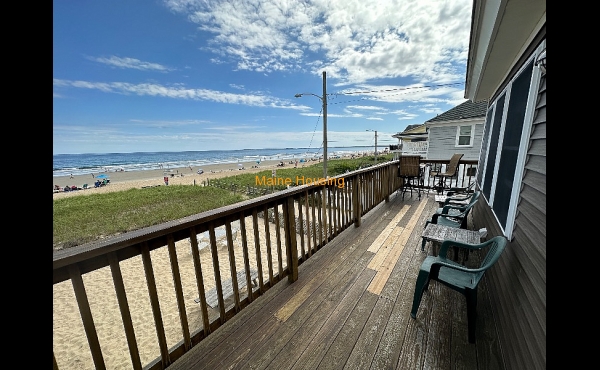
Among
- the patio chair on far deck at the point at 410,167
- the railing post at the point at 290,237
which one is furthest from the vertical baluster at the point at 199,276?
the patio chair on far deck at the point at 410,167

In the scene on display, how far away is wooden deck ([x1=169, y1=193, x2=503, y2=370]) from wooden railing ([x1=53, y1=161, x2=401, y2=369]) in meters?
0.15

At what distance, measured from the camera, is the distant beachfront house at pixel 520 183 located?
1.21 metres

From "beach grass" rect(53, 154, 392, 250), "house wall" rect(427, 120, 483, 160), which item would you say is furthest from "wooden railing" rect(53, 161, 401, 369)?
"house wall" rect(427, 120, 483, 160)

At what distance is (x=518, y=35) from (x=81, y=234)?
11.1 metres

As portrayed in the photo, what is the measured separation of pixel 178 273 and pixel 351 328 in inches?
51.9

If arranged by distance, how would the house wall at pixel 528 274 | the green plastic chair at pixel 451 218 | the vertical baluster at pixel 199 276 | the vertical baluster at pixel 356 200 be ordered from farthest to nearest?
1. the vertical baluster at pixel 356 200
2. the green plastic chair at pixel 451 218
3. the vertical baluster at pixel 199 276
4. the house wall at pixel 528 274

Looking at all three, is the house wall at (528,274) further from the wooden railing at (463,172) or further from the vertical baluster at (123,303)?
the wooden railing at (463,172)

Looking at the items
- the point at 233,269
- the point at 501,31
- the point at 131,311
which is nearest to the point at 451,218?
the point at 501,31

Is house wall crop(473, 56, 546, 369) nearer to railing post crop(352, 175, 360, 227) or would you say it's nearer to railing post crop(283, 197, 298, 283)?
railing post crop(283, 197, 298, 283)

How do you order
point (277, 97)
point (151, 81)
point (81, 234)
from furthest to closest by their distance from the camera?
point (277, 97) → point (151, 81) → point (81, 234)

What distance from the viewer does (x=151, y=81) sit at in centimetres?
2659

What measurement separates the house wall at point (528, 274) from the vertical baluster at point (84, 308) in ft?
6.56
